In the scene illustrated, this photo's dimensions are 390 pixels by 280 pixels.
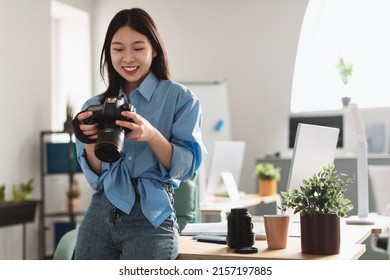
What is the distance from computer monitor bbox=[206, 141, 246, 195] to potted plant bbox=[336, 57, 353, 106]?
1028 mm

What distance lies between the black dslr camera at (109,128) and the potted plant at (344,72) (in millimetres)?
1058

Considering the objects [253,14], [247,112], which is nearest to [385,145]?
[247,112]

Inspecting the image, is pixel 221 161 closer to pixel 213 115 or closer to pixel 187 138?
pixel 213 115

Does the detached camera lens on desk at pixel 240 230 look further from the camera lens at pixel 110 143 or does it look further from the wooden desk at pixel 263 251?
the camera lens at pixel 110 143

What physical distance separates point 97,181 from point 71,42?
179 cm

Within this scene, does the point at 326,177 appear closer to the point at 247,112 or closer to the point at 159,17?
the point at 159,17

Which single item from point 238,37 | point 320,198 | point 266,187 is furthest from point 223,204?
point 320,198

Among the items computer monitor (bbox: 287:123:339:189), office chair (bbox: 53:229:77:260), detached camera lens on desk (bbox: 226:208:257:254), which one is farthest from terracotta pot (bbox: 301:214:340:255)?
office chair (bbox: 53:229:77:260)

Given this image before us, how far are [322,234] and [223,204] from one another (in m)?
1.46

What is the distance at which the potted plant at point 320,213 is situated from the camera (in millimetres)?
1309

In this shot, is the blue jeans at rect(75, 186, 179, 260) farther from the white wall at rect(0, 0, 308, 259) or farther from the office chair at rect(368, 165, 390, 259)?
the office chair at rect(368, 165, 390, 259)

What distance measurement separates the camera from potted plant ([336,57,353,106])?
2016mm

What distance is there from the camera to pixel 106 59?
1.38 m

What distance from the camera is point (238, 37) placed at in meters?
2.25
